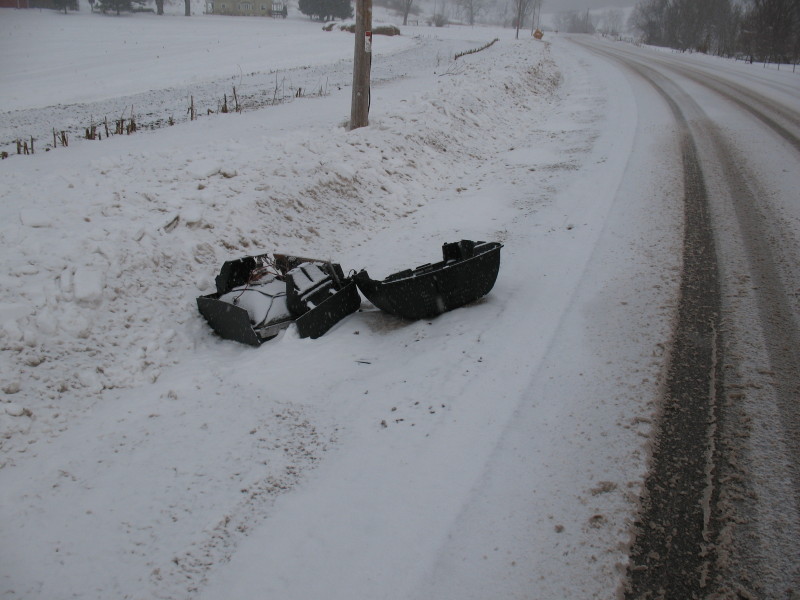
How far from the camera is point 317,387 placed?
3.52m

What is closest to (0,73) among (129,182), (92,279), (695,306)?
(129,182)

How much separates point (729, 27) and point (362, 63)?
61530 millimetres

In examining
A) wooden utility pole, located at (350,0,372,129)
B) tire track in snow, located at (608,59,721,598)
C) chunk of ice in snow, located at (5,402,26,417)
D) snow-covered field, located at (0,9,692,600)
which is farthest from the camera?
wooden utility pole, located at (350,0,372,129)

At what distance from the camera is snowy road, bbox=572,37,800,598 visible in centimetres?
212

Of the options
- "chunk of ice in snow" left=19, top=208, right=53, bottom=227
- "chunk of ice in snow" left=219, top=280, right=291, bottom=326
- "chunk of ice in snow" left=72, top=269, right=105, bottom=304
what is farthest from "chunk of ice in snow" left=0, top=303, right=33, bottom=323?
"chunk of ice in snow" left=219, top=280, right=291, bottom=326

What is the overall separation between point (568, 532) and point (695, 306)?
2.70 metres

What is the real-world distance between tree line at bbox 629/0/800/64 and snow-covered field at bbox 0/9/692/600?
33.9 meters

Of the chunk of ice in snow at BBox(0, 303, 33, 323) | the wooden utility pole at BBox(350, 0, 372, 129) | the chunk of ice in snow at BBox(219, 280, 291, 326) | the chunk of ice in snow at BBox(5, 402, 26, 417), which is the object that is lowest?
the chunk of ice in snow at BBox(5, 402, 26, 417)

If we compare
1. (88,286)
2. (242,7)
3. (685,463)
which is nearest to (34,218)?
(88,286)

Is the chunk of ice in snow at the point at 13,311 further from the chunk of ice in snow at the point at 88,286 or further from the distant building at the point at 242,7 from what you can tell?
the distant building at the point at 242,7

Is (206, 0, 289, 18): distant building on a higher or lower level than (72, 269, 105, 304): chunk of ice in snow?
higher

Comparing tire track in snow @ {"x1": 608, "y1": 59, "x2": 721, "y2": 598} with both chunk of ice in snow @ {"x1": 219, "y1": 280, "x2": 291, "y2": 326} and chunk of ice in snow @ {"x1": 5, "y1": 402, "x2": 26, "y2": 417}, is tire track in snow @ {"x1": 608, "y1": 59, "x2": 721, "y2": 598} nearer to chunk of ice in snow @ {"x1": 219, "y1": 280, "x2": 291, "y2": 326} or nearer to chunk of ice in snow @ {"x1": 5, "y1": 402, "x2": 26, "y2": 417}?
chunk of ice in snow @ {"x1": 219, "y1": 280, "x2": 291, "y2": 326}

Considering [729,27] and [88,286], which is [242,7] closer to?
[729,27]

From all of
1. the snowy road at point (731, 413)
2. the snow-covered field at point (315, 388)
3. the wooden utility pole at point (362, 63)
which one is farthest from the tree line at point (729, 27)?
the snow-covered field at point (315, 388)
